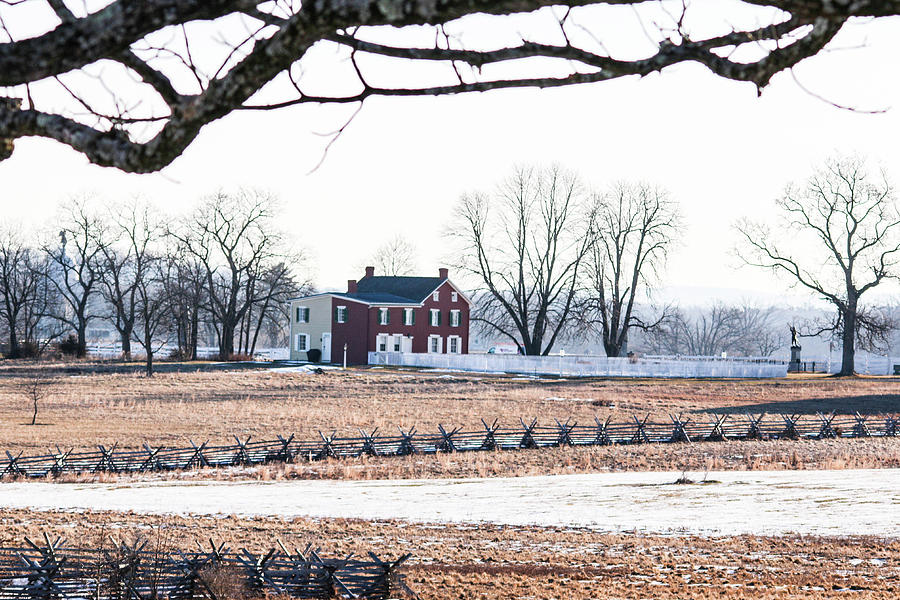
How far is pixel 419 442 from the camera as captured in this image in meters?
33.0

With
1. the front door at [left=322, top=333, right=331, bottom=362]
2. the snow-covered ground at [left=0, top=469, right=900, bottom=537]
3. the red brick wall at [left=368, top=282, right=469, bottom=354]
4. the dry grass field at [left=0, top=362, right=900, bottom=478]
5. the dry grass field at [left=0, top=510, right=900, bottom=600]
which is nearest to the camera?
the dry grass field at [left=0, top=510, right=900, bottom=600]

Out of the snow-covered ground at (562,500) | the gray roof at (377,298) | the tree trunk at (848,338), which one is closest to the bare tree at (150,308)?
the gray roof at (377,298)

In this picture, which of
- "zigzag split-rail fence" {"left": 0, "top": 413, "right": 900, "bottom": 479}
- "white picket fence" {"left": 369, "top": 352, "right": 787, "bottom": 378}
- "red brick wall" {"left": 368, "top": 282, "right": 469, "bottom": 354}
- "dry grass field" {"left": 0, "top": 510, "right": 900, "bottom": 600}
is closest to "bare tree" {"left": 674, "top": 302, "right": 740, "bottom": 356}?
"red brick wall" {"left": 368, "top": 282, "right": 469, "bottom": 354}

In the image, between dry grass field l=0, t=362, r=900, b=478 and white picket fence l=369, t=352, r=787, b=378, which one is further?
white picket fence l=369, t=352, r=787, b=378

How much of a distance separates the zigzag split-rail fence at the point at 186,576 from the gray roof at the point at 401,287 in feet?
206

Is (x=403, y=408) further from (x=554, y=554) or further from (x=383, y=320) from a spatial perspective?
(x=383, y=320)

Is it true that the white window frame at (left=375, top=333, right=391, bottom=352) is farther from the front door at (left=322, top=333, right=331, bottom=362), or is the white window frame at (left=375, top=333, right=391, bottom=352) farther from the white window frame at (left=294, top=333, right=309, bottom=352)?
the white window frame at (left=294, top=333, right=309, bottom=352)

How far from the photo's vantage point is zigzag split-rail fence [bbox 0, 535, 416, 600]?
12109 mm

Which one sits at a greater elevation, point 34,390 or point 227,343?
point 227,343

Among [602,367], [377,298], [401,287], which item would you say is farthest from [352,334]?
[602,367]

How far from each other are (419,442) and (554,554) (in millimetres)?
17108

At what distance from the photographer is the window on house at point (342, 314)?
2963 inches

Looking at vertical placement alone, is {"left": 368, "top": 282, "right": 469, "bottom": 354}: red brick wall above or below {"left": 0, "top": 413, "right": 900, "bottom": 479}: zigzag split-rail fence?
above

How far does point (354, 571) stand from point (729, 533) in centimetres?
845
